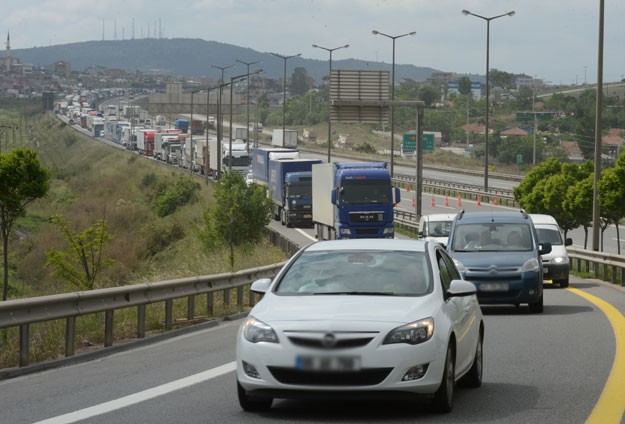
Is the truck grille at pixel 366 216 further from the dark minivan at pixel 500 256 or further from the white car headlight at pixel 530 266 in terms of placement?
the white car headlight at pixel 530 266

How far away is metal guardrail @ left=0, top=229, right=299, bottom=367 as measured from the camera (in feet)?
43.8

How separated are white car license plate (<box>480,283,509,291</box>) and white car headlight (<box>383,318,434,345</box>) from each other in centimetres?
1120

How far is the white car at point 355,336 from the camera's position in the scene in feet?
29.7

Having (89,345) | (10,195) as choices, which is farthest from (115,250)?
(89,345)

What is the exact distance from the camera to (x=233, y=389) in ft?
37.2

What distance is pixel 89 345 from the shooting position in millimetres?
15867

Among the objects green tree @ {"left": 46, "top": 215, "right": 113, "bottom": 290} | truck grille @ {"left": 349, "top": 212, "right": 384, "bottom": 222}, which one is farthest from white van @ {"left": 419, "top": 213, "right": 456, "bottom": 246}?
truck grille @ {"left": 349, "top": 212, "right": 384, "bottom": 222}

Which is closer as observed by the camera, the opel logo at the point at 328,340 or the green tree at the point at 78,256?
the opel logo at the point at 328,340

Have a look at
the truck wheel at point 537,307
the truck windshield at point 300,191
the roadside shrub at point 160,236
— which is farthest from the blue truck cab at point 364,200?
the truck wheel at point 537,307

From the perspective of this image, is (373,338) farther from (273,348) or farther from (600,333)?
(600,333)

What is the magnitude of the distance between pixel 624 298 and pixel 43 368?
1504cm

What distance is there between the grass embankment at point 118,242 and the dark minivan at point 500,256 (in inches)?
160

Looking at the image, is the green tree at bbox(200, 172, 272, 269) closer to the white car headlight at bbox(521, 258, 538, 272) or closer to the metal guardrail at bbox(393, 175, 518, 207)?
the metal guardrail at bbox(393, 175, 518, 207)

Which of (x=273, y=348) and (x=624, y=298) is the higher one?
(x=273, y=348)
